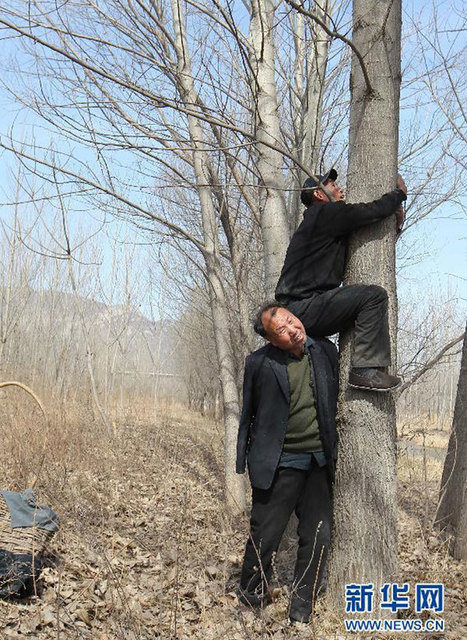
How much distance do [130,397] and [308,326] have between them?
17.4 metres

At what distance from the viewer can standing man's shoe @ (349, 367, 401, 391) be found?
280 centimetres

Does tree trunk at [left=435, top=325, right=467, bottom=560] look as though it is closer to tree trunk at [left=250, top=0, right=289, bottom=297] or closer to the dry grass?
the dry grass

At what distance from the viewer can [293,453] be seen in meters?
3.06

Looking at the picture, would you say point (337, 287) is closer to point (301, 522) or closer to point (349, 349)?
point (349, 349)

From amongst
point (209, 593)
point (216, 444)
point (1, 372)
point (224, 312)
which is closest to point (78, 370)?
point (1, 372)

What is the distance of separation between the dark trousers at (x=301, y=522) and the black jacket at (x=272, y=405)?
0.10 metres

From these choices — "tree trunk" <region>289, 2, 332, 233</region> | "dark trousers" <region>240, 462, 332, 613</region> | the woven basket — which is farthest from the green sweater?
"tree trunk" <region>289, 2, 332, 233</region>

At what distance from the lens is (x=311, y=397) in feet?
10.1

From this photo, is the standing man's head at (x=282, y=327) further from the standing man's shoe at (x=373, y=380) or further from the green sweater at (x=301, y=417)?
the standing man's shoe at (x=373, y=380)

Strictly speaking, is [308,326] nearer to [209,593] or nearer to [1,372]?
[209,593]

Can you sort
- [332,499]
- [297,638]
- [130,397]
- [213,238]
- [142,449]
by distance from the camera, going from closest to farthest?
[297,638], [332,499], [213,238], [142,449], [130,397]

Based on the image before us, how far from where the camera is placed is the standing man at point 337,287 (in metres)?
2.85

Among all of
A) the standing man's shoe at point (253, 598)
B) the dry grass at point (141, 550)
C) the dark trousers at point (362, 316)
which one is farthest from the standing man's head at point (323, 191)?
the standing man's shoe at point (253, 598)

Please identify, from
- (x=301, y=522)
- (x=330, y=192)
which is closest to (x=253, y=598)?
(x=301, y=522)
